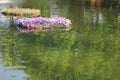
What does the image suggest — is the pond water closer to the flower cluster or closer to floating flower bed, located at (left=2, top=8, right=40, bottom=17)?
the flower cluster

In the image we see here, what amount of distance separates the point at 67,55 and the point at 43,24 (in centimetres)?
1300

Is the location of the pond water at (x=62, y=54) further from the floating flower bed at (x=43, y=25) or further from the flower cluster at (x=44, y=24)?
the flower cluster at (x=44, y=24)

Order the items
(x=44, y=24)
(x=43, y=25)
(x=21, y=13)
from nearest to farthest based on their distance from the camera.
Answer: (x=43, y=25), (x=44, y=24), (x=21, y=13)

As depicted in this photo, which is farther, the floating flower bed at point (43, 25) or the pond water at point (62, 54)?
the floating flower bed at point (43, 25)

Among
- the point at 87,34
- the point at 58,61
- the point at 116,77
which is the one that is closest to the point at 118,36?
the point at 87,34

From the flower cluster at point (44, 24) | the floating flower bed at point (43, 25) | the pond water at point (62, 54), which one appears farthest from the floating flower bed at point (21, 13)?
the flower cluster at point (44, 24)

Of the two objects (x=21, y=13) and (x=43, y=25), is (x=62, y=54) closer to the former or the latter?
(x=43, y=25)

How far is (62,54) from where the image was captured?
2627 centimetres

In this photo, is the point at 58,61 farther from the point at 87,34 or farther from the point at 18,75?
the point at 87,34

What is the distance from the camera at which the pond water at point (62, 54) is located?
20.8 meters

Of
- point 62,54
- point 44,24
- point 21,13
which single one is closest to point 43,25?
point 44,24

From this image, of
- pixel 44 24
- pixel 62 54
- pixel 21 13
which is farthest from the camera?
pixel 21 13

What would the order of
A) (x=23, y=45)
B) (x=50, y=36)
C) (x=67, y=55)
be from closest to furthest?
1. (x=67, y=55)
2. (x=23, y=45)
3. (x=50, y=36)

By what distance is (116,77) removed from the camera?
20.2 metres
